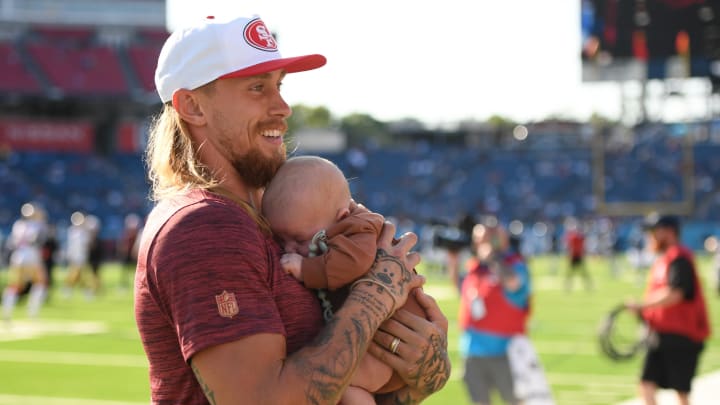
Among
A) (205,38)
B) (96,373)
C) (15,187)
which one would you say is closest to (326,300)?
(205,38)

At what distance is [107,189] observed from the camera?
48562 millimetres

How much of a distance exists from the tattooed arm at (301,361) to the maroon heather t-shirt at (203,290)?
0.12ft

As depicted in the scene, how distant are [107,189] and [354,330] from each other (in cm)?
4761

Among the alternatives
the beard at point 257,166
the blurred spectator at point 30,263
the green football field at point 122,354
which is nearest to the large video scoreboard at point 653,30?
the green football field at point 122,354

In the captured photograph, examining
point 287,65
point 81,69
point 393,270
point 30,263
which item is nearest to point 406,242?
point 393,270

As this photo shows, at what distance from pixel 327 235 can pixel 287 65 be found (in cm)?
44

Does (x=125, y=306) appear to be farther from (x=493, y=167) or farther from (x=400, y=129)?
(x=400, y=129)

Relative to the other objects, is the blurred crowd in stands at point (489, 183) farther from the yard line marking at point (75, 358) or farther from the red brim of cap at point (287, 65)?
the red brim of cap at point (287, 65)

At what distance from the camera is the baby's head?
2.66m

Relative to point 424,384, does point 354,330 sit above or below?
above

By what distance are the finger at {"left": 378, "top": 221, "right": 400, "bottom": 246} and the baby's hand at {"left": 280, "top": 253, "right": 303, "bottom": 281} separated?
0.26 meters

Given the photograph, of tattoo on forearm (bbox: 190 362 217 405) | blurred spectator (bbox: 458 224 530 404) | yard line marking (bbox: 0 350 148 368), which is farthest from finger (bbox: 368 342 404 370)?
yard line marking (bbox: 0 350 148 368)

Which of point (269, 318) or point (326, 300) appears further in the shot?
point (326, 300)

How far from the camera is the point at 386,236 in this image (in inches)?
107
